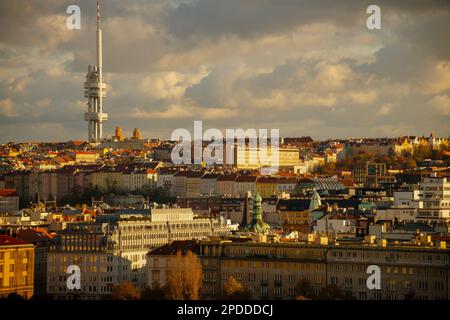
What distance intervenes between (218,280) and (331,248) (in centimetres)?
347

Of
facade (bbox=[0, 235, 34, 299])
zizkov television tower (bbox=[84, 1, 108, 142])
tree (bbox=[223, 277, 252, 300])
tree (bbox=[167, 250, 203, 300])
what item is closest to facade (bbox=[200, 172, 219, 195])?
zizkov television tower (bbox=[84, 1, 108, 142])

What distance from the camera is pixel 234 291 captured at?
168 ft

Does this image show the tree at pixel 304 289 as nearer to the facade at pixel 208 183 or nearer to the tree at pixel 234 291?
the tree at pixel 234 291

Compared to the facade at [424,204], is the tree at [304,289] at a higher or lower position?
lower

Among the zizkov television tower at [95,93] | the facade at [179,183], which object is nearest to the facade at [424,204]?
the facade at [179,183]

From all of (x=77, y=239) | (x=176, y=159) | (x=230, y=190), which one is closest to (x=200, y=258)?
(x=77, y=239)

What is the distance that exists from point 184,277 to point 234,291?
210 centimetres

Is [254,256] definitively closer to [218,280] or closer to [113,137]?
[218,280]

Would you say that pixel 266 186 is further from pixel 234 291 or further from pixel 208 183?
pixel 234 291

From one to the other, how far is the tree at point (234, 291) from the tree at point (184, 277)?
0.82m

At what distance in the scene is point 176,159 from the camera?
448 feet

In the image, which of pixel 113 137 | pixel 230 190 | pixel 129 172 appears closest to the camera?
Answer: pixel 230 190

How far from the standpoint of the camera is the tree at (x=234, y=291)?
5003 centimetres

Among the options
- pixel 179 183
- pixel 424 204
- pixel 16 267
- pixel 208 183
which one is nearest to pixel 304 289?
pixel 16 267
